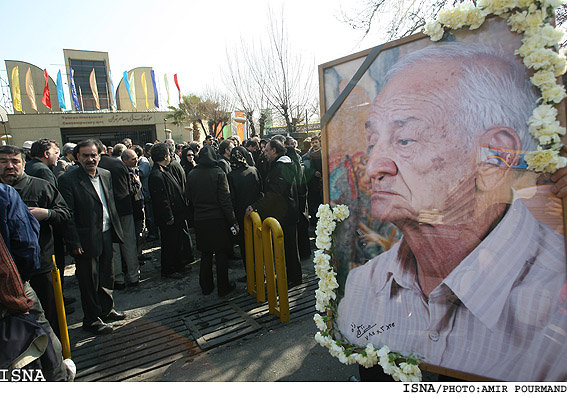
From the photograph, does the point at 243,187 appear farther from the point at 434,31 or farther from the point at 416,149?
the point at 434,31

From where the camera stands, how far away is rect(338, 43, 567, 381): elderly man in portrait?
1.75m

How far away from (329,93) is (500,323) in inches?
66.1

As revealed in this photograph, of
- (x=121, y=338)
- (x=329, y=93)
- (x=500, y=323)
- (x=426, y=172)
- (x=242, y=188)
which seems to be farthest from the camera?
(x=242, y=188)

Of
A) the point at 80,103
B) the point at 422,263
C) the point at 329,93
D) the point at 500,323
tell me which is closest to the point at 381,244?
the point at 422,263

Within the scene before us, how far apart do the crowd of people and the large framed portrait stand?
2.25 meters

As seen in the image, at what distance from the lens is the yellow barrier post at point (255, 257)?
183 inches

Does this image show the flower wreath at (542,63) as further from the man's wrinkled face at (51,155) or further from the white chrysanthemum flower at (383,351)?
the man's wrinkled face at (51,155)

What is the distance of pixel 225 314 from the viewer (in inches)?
177

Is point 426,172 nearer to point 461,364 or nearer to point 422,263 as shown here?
point 422,263

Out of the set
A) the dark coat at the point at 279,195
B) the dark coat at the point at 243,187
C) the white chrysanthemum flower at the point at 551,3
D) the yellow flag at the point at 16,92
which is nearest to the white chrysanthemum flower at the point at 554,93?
the white chrysanthemum flower at the point at 551,3

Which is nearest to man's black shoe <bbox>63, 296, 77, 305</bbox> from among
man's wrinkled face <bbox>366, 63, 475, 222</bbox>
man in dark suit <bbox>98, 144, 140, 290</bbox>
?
man in dark suit <bbox>98, 144, 140, 290</bbox>

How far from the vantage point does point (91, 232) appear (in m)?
4.07

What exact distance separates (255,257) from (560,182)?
3.63m

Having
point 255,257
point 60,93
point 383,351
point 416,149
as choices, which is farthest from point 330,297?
point 60,93
